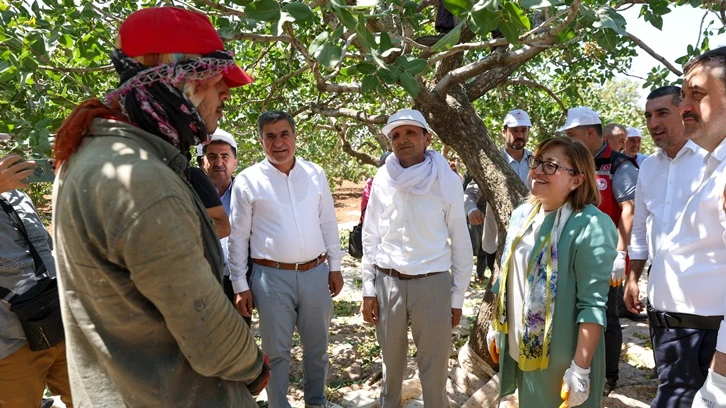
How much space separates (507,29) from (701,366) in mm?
1604

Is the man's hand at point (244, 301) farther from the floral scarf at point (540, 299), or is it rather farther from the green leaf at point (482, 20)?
the green leaf at point (482, 20)

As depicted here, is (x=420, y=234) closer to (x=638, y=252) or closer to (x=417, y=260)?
(x=417, y=260)

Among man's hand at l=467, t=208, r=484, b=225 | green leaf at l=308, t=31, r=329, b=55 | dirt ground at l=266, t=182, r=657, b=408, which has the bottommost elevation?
dirt ground at l=266, t=182, r=657, b=408

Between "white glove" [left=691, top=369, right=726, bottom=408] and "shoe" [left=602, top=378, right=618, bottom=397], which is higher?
"white glove" [left=691, top=369, right=726, bottom=408]

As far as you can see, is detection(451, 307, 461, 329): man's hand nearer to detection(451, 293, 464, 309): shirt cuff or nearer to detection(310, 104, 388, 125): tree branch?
detection(451, 293, 464, 309): shirt cuff

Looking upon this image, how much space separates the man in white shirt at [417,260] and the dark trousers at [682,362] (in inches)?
53.3

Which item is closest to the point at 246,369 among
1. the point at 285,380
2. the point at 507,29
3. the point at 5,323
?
the point at 507,29

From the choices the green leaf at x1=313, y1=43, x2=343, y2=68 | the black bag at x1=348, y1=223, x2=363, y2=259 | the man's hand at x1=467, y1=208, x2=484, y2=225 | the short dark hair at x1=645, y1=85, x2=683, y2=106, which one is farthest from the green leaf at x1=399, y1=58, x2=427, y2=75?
the man's hand at x1=467, y1=208, x2=484, y2=225

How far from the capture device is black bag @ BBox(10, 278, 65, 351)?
2.60 m

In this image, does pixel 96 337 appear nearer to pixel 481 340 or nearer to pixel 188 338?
pixel 188 338

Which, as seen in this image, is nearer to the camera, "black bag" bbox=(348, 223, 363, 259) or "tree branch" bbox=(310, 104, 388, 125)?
"black bag" bbox=(348, 223, 363, 259)

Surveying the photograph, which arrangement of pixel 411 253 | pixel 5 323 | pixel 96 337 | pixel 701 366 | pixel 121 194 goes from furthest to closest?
pixel 411 253 → pixel 5 323 → pixel 701 366 → pixel 96 337 → pixel 121 194

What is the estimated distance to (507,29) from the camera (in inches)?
76.7

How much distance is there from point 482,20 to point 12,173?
206cm
